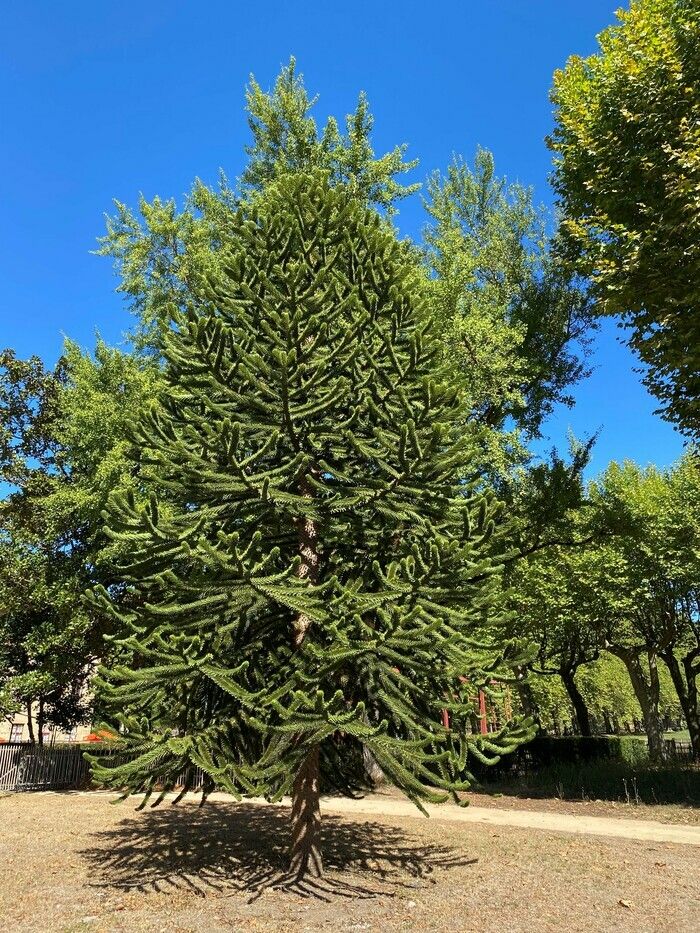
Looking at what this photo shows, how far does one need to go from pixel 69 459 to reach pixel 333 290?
42.6 feet

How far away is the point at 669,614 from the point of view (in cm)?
2348

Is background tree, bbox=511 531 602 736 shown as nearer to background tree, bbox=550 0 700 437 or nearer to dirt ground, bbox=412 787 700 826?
dirt ground, bbox=412 787 700 826

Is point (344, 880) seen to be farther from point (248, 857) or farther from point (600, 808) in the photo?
point (600, 808)

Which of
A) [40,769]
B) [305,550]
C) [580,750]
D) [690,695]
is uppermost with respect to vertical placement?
[305,550]

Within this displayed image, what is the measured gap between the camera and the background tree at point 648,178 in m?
8.77

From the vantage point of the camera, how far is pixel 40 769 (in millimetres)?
18734

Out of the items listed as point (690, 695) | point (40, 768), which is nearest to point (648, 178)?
point (40, 768)

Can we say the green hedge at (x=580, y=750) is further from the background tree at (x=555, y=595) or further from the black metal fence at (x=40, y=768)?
the black metal fence at (x=40, y=768)

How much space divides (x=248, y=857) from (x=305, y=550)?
406 cm

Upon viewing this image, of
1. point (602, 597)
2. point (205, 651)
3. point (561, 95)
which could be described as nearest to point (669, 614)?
point (602, 597)

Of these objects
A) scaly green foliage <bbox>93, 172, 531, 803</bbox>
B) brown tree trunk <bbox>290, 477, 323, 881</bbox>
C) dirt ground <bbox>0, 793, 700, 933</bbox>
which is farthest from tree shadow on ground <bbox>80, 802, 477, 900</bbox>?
scaly green foliage <bbox>93, 172, 531, 803</bbox>

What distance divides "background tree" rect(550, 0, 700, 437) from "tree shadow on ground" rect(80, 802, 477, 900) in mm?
7775

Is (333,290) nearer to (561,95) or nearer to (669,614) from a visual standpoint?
(561,95)

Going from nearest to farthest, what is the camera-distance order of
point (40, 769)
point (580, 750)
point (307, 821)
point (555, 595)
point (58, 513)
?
point (307, 821)
point (58, 513)
point (40, 769)
point (555, 595)
point (580, 750)
